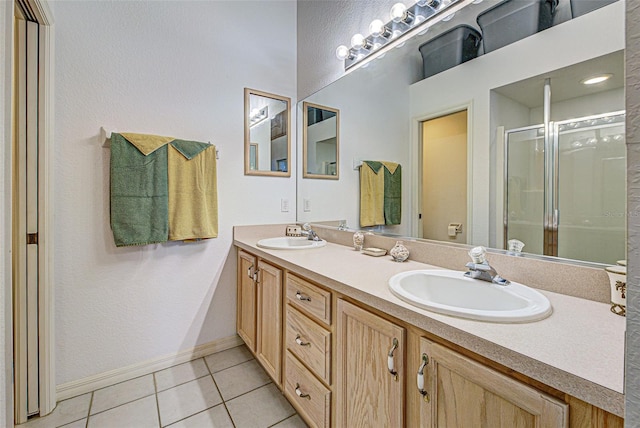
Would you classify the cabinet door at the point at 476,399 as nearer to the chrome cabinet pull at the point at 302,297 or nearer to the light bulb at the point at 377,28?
the chrome cabinet pull at the point at 302,297

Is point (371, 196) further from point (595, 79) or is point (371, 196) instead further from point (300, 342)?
point (595, 79)

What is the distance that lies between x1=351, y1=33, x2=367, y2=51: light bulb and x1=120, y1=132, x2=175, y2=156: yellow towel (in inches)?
52.1

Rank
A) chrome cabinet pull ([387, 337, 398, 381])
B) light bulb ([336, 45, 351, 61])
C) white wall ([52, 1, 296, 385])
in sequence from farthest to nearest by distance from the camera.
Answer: light bulb ([336, 45, 351, 61]) < white wall ([52, 1, 296, 385]) < chrome cabinet pull ([387, 337, 398, 381])

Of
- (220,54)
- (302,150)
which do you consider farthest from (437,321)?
(220,54)

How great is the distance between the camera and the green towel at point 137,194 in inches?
64.9

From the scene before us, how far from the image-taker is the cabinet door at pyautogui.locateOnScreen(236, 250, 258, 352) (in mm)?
1827

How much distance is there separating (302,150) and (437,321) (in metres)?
1.89

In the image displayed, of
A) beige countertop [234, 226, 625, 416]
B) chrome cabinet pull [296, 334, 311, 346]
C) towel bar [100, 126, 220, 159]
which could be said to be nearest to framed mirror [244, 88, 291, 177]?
towel bar [100, 126, 220, 159]

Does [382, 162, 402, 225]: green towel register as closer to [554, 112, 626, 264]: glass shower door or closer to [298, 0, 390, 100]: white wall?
[554, 112, 626, 264]: glass shower door

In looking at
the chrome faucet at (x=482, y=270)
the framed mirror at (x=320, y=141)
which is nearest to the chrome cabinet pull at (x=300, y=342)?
the chrome faucet at (x=482, y=270)

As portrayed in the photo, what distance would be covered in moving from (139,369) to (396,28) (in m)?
2.55

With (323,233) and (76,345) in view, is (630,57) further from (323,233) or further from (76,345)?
(76,345)

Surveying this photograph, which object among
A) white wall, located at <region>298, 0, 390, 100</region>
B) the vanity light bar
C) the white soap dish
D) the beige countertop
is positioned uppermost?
white wall, located at <region>298, 0, 390, 100</region>

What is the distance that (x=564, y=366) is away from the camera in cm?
54
